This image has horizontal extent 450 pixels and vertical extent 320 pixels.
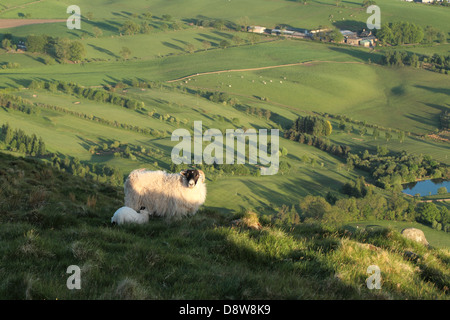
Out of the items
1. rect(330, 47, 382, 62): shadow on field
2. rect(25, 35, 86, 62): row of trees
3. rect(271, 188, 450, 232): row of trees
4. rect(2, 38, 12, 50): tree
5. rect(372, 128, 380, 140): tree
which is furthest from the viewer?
rect(330, 47, 382, 62): shadow on field

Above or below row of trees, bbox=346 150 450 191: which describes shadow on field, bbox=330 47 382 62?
above

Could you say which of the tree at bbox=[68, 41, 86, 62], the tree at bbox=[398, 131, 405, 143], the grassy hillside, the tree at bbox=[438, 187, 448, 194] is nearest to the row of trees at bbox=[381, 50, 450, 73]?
the tree at bbox=[398, 131, 405, 143]

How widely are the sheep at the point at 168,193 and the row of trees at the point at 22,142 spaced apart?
72544mm

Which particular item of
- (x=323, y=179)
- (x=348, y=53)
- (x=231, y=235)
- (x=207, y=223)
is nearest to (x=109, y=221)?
(x=207, y=223)

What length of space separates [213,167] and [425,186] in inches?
1730

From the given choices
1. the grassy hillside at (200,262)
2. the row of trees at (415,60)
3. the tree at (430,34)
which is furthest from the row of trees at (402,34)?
the grassy hillside at (200,262)

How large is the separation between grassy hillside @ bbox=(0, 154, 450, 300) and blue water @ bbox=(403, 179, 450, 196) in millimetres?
87300

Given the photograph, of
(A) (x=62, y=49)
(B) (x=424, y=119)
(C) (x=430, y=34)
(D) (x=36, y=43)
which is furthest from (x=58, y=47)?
(C) (x=430, y=34)

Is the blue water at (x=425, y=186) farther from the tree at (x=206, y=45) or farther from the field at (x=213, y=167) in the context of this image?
the tree at (x=206, y=45)

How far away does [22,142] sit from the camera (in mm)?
85500

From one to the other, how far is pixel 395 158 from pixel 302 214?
129ft

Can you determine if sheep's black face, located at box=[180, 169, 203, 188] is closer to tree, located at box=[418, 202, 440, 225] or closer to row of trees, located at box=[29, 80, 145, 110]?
tree, located at box=[418, 202, 440, 225]

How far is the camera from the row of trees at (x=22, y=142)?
273 feet

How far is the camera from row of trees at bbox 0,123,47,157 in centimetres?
8325
